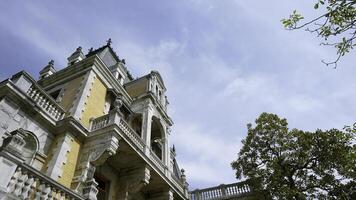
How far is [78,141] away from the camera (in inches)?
510

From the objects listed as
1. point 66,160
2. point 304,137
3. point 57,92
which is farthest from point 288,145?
point 57,92

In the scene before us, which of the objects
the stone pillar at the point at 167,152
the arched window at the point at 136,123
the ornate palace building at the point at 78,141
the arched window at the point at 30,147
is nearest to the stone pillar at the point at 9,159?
the ornate palace building at the point at 78,141

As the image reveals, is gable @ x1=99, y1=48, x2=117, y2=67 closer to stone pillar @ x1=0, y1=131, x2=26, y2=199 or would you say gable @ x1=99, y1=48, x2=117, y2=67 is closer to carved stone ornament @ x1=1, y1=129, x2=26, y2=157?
carved stone ornament @ x1=1, y1=129, x2=26, y2=157

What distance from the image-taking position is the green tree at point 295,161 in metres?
16.2

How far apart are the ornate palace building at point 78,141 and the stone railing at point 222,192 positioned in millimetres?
3112

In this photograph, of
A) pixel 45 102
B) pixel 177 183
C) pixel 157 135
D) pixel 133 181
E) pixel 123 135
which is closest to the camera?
pixel 45 102

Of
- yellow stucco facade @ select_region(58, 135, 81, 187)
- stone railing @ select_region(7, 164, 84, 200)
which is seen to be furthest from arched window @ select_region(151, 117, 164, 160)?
stone railing @ select_region(7, 164, 84, 200)

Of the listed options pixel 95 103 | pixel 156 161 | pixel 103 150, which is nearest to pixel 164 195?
pixel 156 161

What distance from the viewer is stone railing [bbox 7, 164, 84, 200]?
23.3 ft

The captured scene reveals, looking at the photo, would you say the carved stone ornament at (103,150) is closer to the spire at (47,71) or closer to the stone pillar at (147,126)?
the stone pillar at (147,126)

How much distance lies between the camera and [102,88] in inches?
661

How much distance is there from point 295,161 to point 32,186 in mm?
16309

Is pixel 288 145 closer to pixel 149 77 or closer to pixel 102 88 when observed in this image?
pixel 149 77

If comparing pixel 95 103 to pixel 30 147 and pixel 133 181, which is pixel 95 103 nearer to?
pixel 30 147
